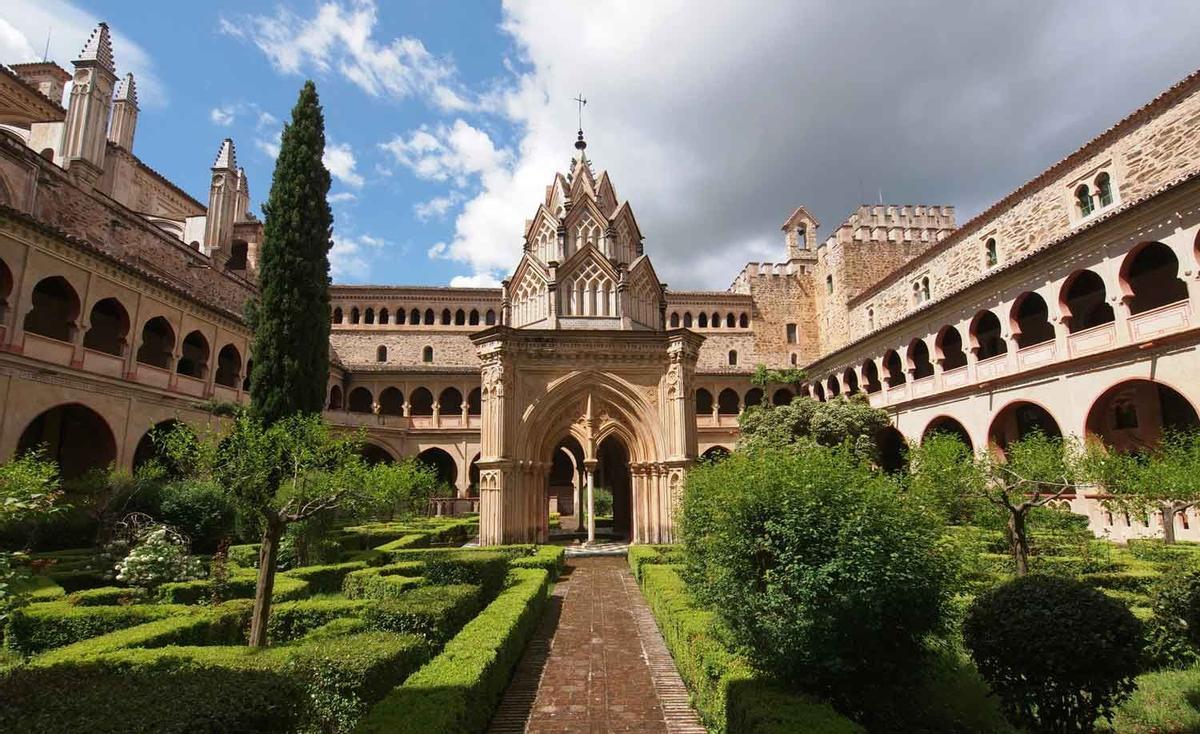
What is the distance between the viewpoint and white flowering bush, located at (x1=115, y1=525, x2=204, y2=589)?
1133cm

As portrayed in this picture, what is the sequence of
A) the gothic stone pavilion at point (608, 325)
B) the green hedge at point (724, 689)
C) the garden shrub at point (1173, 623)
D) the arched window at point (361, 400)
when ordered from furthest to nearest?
the arched window at point (361, 400), the gothic stone pavilion at point (608, 325), the garden shrub at point (1173, 623), the green hedge at point (724, 689)

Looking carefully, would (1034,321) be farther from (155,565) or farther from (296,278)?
(155,565)

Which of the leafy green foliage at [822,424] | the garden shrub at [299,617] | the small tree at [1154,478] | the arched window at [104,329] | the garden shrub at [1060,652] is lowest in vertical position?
the garden shrub at [299,617]

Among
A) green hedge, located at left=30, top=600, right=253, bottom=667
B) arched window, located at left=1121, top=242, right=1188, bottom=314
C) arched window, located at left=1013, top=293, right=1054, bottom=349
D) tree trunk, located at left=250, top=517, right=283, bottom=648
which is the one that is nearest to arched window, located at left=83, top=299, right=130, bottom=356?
green hedge, located at left=30, top=600, right=253, bottom=667

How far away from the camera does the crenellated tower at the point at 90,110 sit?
2648 cm

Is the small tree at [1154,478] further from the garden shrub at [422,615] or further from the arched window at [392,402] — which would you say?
the arched window at [392,402]

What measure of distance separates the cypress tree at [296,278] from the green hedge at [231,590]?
8551 mm

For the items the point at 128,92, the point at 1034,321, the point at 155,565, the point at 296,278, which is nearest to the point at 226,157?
the point at 128,92

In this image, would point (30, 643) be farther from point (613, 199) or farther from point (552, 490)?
point (552, 490)

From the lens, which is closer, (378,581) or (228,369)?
(378,581)

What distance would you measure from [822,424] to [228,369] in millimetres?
26915

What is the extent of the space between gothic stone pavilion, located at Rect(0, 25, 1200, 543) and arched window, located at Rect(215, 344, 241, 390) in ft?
0.50

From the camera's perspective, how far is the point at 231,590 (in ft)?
37.9

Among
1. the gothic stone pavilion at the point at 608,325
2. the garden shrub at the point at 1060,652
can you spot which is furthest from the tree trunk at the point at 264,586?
the gothic stone pavilion at the point at 608,325
